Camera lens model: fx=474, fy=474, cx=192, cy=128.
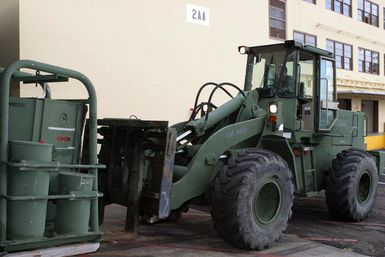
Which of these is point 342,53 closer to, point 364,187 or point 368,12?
point 368,12

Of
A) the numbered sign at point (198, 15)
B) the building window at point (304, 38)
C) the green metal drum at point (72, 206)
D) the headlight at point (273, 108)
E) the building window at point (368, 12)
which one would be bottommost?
the green metal drum at point (72, 206)

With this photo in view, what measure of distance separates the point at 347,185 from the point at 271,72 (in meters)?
2.25

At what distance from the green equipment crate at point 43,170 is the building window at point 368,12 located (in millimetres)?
25844

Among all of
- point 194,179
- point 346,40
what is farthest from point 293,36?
point 194,179

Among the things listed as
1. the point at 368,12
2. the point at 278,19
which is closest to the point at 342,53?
the point at 368,12

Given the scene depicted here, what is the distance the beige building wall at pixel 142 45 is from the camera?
12195 millimetres

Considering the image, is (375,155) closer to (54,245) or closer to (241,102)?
(241,102)

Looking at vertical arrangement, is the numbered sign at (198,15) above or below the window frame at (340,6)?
below

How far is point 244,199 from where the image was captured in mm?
5848

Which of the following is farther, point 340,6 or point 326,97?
point 340,6

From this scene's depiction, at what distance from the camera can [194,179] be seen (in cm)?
613

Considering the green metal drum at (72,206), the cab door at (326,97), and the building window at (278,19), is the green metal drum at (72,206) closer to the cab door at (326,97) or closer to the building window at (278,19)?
the cab door at (326,97)

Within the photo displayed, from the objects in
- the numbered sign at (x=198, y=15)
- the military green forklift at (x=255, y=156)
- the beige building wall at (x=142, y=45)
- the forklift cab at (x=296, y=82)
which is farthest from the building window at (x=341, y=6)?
the forklift cab at (x=296, y=82)

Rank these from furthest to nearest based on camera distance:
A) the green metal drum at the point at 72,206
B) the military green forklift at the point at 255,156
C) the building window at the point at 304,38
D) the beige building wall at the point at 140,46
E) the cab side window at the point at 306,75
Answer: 1. the building window at the point at 304,38
2. the beige building wall at the point at 140,46
3. the cab side window at the point at 306,75
4. the military green forklift at the point at 255,156
5. the green metal drum at the point at 72,206
